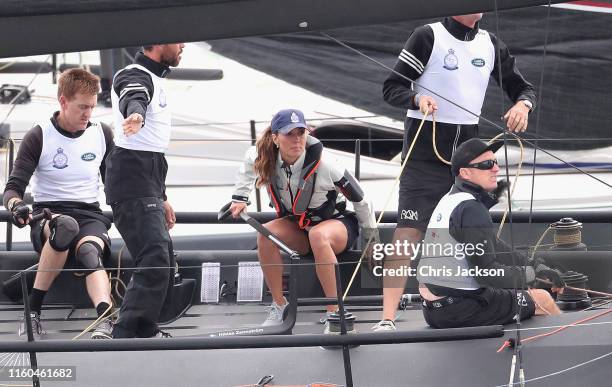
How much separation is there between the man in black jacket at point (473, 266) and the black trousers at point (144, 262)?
3.45 feet

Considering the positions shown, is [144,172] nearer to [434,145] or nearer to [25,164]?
[25,164]

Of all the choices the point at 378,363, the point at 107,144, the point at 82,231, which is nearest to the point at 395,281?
the point at 378,363

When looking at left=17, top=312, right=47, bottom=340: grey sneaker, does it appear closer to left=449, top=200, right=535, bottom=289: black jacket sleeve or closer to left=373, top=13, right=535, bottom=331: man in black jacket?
left=373, top=13, right=535, bottom=331: man in black jacket

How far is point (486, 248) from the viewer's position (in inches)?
188

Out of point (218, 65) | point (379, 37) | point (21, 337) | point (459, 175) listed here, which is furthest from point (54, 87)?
point (459, 175)

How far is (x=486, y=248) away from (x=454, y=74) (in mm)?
1141

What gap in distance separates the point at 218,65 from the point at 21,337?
15.2 feet

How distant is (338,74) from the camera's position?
7996 millimetres

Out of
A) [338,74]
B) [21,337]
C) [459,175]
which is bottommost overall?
[21,337]

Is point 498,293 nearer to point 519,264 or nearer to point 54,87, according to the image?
point 519,264

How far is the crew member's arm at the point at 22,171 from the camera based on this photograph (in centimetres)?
575

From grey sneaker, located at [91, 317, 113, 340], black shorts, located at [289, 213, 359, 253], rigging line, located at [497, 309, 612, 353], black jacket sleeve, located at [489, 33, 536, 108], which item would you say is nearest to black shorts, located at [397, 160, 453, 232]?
black shorts, located at [289, 213, 359, 253]

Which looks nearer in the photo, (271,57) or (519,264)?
(519,264)

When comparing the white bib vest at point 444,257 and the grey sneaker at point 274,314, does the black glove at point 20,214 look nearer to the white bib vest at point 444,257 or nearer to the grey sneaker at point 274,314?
the grey sneaker at point 274,314
